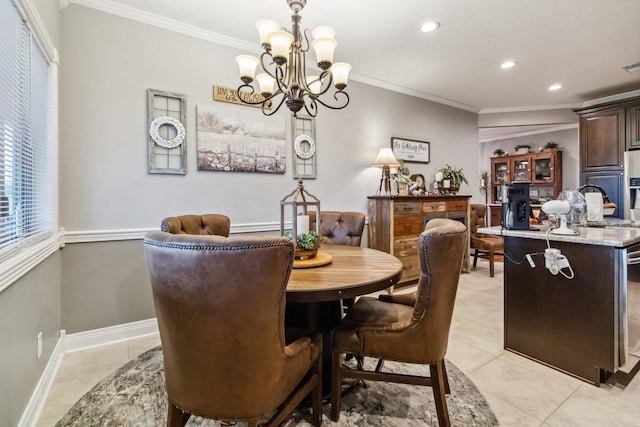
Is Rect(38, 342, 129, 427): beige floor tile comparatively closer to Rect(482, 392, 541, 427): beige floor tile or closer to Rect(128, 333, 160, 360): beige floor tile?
Rect(128, 333, 160, 360): beige floor tile

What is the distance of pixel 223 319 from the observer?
0.99 meters

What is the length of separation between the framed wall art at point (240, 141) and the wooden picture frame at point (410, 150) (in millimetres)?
1697

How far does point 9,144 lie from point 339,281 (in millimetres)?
1660

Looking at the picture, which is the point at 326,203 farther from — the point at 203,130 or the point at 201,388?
the point at 201,388

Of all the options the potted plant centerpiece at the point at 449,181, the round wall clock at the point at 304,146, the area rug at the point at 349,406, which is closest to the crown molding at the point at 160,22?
the round wall clock at the point at 304,146

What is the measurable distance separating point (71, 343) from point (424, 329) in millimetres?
2545

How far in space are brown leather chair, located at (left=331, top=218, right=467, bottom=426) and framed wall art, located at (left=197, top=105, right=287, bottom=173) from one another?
1.99 m

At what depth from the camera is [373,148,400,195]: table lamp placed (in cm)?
379

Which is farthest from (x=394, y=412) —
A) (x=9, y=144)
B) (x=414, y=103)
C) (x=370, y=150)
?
(x=414, y=103)

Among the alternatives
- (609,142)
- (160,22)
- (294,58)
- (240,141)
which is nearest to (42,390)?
(240,141)

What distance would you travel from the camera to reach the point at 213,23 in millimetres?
2682

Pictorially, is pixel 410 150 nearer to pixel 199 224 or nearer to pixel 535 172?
pixel 199 224

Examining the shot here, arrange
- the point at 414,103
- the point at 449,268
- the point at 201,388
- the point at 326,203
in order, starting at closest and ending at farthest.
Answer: the point at 201,388 → the point at 449,268 → the point at 326,203 → the point at 414,103

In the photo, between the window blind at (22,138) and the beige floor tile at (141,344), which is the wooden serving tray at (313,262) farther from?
the beige floor tile at (141,344)
